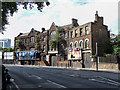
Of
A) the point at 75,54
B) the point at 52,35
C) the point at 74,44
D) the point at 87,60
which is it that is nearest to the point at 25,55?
the point at 52,35

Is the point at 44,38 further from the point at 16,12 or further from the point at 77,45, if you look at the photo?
the point at 16,12

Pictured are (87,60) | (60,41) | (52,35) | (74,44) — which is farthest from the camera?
(52,35)

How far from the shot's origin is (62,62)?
44.8 meters

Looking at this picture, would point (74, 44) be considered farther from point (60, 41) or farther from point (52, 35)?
point (52, 35)

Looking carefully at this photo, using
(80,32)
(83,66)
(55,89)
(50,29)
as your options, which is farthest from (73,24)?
(55,89)

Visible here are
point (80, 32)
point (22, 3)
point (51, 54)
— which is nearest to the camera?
point (22, 3)

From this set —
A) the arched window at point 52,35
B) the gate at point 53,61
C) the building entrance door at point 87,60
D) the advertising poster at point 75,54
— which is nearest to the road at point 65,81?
the building entrance door at point 87,60

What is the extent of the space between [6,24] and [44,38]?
3753 cm

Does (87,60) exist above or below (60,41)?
below

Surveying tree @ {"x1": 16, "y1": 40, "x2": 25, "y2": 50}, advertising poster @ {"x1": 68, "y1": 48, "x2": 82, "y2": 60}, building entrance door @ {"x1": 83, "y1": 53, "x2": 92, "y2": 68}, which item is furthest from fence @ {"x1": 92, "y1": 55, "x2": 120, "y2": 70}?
tree @ {"x1": 16, "y1": 40, "x2": 25, "y2": 50}

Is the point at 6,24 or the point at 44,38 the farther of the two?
the point at 44,38

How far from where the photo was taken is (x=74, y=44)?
4234 cm

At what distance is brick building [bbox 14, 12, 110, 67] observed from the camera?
37.8m

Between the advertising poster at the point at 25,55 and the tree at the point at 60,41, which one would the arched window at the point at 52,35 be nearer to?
the tree at the point at 60,41
